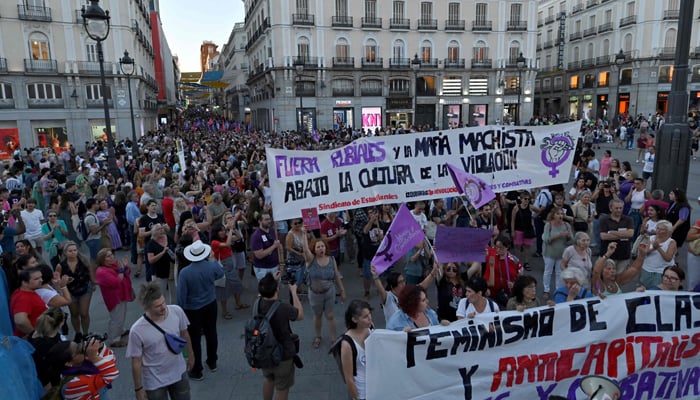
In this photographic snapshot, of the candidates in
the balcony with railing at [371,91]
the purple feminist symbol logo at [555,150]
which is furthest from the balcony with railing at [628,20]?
the purple feminist symbol logo at [555,150]

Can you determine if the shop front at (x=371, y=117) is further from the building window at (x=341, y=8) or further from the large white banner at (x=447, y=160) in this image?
the large white banner at (x=447, y=160)

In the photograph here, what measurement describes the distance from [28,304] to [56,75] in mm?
35393

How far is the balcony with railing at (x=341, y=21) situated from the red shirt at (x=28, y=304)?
40.1 m

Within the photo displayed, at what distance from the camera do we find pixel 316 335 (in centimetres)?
604

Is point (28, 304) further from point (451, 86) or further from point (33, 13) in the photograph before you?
point (451, 86)

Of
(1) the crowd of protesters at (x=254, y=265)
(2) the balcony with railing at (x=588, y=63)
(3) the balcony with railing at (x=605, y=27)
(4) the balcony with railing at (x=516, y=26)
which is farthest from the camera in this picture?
(2) the balcony with railing at (x=588, y=63)

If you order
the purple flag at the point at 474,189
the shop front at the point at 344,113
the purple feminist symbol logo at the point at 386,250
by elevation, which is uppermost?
the shop front at the point at 344,113

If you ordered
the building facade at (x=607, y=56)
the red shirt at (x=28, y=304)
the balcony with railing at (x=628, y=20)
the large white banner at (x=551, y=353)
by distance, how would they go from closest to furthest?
the large white banner at (x=551, y=353) < the red shirt at (x=28, y=304) < the building facade at (x=607, y=56) < the balcony with railing at (x=628, y=20)

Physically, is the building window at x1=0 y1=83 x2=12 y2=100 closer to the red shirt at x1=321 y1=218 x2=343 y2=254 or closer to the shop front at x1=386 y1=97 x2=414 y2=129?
the shop front at x1=386 y1=97 x2=414 y2=129

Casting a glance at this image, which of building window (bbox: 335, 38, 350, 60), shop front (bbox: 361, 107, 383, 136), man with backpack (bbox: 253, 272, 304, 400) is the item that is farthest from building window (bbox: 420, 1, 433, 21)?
man with backpack (bbox: 253, 272, 304, 400)

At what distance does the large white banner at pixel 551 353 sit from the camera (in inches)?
150

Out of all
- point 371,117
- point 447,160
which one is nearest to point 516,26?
point 371,117

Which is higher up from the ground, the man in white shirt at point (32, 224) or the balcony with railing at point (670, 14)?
the balcony with railing at point (670, 14)

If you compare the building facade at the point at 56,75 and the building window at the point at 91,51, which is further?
the building window at the point at 91,51
